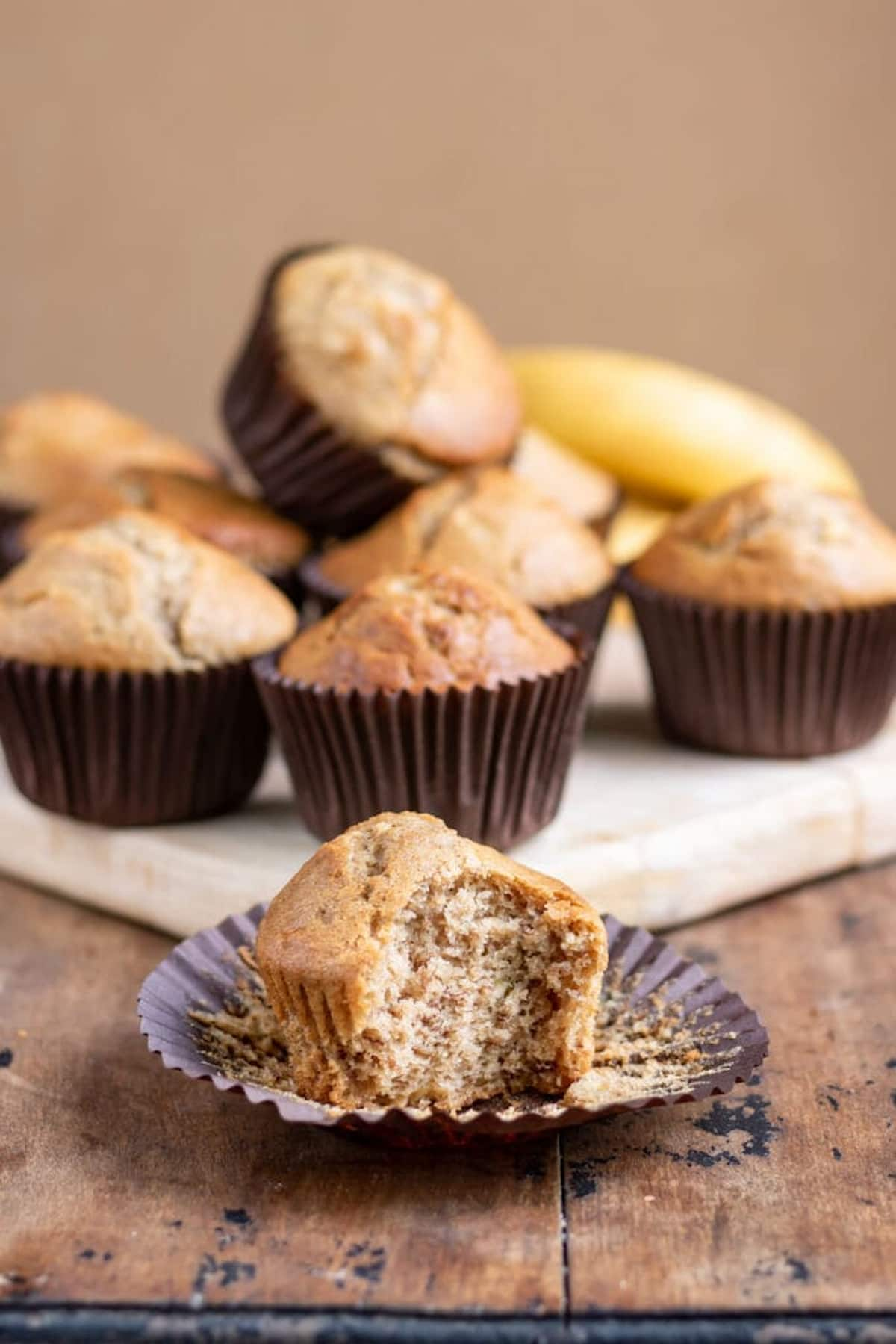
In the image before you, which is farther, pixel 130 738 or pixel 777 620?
pixel 777 620

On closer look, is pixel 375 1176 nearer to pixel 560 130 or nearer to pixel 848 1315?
pixel 848 1315

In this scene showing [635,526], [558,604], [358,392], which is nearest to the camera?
[558,604]

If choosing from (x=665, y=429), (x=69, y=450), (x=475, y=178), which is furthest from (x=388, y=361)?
(x=475, y=178)

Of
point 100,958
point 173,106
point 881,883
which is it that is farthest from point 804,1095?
point 173,106

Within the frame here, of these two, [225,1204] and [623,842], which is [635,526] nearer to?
[623,842]

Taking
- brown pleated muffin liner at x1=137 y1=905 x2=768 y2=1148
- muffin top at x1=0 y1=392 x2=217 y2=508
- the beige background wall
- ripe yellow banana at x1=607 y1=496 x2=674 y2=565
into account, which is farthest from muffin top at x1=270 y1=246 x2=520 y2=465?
the beige background wall

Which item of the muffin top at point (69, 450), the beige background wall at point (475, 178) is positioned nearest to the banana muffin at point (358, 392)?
the muffin top at point (69, 450)

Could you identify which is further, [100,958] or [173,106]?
[173,106]
